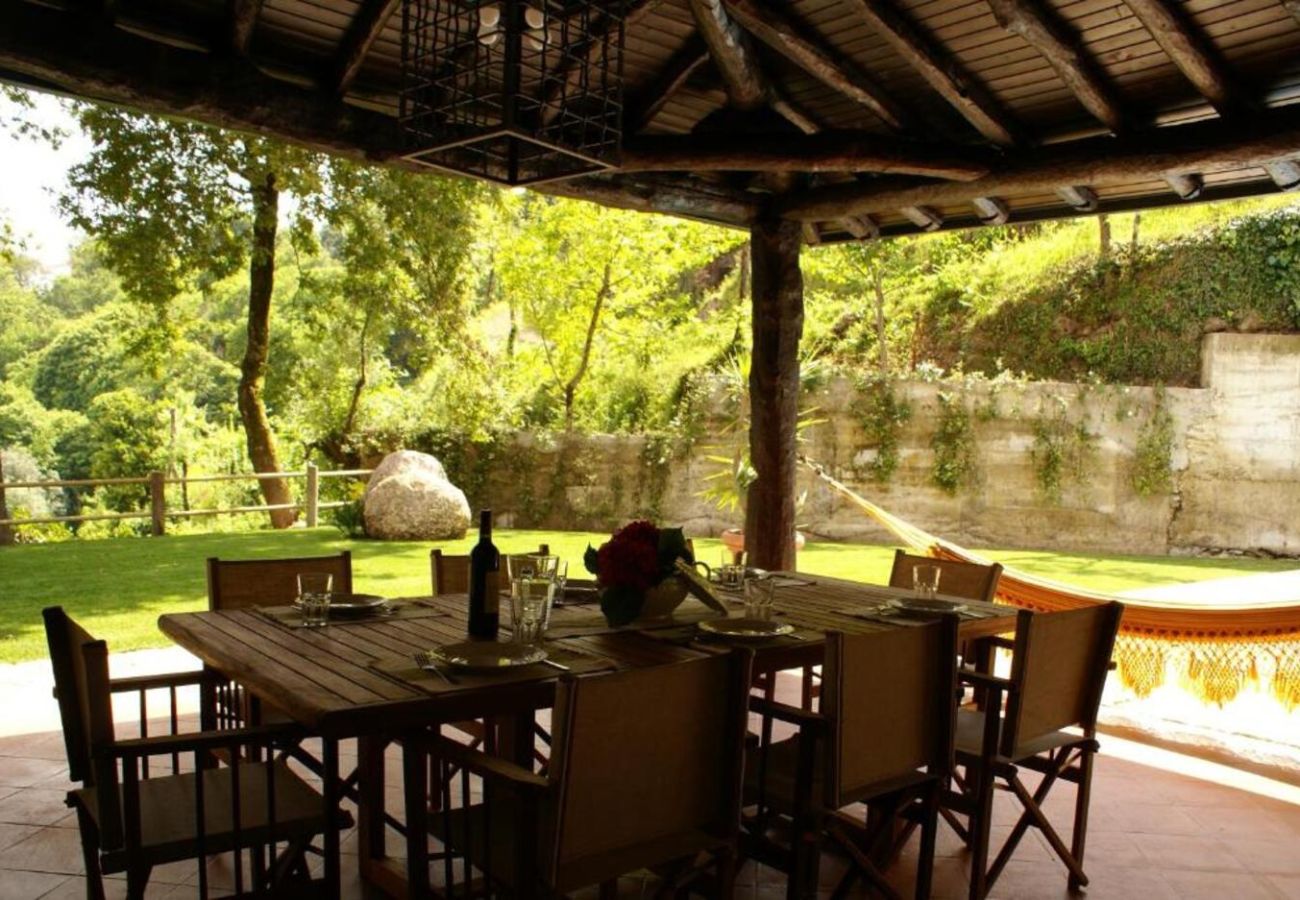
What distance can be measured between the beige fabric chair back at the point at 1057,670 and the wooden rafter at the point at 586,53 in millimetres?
1578

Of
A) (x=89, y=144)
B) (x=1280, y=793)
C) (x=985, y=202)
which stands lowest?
(x=1280, y=793)

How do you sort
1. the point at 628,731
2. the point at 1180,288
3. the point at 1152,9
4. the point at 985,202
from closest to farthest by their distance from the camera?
1. the point at 628,731
2. the point at 1152,9
3. the point at 985,202
4. the point at 1180,288

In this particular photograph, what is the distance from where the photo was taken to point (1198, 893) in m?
2.50

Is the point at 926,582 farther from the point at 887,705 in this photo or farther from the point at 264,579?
the point at 264,579

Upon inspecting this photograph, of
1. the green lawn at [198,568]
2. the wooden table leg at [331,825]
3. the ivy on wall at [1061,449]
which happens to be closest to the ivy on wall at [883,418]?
the green lawn at [198,568]

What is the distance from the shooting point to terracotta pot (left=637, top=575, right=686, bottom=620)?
8.17ft

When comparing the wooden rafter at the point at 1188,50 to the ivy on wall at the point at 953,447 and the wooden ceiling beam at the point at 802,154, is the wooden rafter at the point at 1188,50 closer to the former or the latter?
the wooden ceiling beam at the point at 802,154

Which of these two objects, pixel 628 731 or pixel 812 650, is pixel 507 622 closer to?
pixel 812 650

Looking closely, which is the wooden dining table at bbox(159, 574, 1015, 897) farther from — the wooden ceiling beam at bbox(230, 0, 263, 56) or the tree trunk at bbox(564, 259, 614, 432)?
the tree trunk at bbox(564, 259, 614, 432)

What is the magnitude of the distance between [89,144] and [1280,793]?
30.3 ft

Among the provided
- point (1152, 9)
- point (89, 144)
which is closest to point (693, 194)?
point (1152, 9)

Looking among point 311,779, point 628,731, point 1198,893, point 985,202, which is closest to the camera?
point 628,731

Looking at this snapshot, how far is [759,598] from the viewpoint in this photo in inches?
96.1

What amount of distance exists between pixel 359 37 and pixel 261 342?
26.4ft
